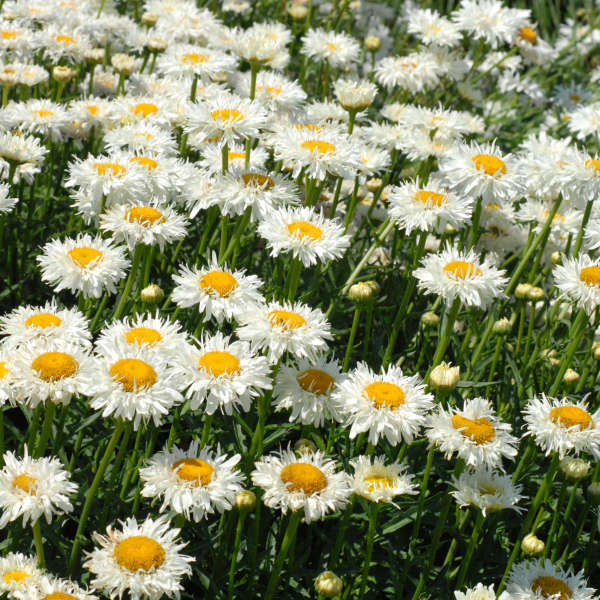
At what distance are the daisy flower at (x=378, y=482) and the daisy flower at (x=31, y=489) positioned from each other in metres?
0.86

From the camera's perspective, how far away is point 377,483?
2.81 meters

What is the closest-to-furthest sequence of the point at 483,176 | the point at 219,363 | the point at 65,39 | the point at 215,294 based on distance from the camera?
the point at 219,363 → the point at 215,294 → the point at 483,176 → the point at 65,39

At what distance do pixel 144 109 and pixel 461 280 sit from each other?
1947mm

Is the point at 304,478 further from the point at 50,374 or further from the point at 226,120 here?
the point at 226,120

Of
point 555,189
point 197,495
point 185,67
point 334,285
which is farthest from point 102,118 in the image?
point 197,495

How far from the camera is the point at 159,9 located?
588 cm

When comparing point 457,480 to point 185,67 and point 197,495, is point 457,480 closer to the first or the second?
point 197,495

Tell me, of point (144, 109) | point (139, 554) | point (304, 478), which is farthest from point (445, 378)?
point (144, 109)

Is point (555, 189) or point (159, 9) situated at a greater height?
point (159, 9)

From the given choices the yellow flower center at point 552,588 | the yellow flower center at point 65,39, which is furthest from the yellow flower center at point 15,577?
the yellow flower center at point 65,39

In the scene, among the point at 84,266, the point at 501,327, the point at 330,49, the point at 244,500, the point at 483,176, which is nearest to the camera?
the point at 244,500

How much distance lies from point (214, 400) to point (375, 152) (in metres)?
2.03

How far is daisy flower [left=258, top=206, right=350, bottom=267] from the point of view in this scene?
331 centimetres

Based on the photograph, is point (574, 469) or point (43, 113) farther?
point (43, 113)
